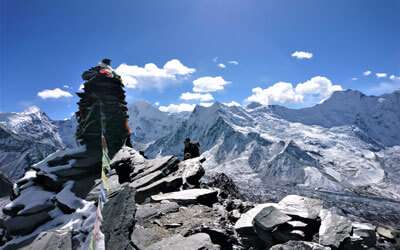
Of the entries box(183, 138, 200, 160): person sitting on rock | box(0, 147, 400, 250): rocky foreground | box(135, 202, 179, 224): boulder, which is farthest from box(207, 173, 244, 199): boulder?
box(135, 202, 179, 224): boulder

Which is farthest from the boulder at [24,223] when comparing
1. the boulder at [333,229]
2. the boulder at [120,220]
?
the boulder at [333,229]

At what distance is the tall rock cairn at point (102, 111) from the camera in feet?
97.9

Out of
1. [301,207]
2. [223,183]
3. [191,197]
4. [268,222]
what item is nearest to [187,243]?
[268,222]

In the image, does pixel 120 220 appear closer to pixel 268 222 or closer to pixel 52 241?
pixel 52 241

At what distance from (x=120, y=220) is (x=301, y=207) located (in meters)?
9.74

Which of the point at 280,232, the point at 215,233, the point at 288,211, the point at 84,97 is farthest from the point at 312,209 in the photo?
the point at 84,97

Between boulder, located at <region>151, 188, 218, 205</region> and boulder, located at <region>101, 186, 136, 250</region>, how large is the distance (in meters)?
2.83

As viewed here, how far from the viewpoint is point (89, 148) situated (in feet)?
95.0

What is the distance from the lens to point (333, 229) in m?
16.3

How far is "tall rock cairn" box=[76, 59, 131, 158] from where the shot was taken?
29.8 m

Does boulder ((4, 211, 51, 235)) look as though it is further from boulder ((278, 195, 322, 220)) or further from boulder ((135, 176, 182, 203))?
boulder ((278, 195, 322, 220))

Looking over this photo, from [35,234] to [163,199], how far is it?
7.81m

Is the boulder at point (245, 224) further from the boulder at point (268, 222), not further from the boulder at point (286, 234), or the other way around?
the boulder at point (286, 234)

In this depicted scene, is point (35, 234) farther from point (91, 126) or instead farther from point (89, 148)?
point (91, 126)
